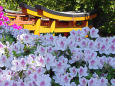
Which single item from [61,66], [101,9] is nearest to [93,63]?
[61,66]

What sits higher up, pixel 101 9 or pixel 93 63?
pixel 93 63

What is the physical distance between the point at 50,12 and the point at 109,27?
237cm

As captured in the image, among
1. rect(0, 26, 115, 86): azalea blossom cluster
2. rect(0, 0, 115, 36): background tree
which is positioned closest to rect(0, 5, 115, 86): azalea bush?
rect(0, 26, 115, 86): azalea blossom cluster

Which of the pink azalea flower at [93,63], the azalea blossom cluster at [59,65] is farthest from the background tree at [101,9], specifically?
the pink azalea flower at [93,63]

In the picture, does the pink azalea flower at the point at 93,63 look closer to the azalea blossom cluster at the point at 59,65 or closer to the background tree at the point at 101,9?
the azalea blossom cluster at the point at 59,65

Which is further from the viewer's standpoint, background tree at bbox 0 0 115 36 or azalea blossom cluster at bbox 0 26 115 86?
background tree at bbox 0 0 115 36

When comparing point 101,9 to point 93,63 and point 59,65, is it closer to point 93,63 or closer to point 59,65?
point 93,63

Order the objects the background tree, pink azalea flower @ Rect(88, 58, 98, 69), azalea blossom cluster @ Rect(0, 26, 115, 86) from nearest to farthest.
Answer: azalea blossom cluster @ Rect(0, 26, 115, 86)
pink azalea flower @ Rect(88, 58, 98, 69)
the background tree

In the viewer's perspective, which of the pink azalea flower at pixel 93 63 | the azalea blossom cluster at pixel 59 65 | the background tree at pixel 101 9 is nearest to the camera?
the azalea blossom cluster at pixel 59 65

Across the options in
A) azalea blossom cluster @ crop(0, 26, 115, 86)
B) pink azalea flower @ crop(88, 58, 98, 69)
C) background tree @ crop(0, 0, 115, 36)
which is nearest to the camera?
azalea blossom cluster @ crop(0, 26, 115, 86)

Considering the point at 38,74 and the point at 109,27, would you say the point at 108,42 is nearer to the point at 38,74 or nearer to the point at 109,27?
the point at 38,74

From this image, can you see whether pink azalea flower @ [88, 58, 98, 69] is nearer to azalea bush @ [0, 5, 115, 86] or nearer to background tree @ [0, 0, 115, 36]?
azalea bush @ [0, 5, 115, 86]

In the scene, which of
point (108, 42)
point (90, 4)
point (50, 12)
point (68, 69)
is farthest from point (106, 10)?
point (68, 69)

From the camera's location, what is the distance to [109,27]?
6375 millimetres
